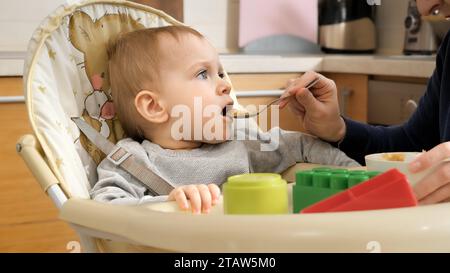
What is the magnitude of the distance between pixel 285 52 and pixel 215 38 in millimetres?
271

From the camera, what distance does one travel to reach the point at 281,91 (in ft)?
7.37

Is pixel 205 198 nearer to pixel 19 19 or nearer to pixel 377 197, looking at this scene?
pixel 377 197

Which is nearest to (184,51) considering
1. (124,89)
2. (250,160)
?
(124,89)

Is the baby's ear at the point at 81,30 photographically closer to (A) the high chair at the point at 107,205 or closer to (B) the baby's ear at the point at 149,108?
(A) the high chair at the point at 107,205

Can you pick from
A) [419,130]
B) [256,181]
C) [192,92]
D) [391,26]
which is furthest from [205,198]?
[391,26]

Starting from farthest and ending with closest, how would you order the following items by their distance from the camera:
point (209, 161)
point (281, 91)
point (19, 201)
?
point (281, 91)
point (19, 201)
point (209, 161)

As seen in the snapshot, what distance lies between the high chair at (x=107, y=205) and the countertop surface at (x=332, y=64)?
0.58 meters

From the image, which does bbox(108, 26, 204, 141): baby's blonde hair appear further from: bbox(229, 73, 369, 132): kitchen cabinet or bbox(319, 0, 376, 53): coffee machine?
bbox(319, 0, 376, 53): coffee machine

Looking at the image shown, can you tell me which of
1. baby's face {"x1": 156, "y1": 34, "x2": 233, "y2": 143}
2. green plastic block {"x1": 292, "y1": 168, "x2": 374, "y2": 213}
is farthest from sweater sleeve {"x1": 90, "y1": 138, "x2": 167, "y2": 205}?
green plastic block {"x1": 292, "y1": 168, "x2": 374, "y2": 213}

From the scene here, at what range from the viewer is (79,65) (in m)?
1.31

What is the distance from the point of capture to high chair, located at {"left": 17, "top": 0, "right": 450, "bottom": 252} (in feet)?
2.29

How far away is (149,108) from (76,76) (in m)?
0.14

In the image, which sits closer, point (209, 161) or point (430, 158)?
point (430, 158)
